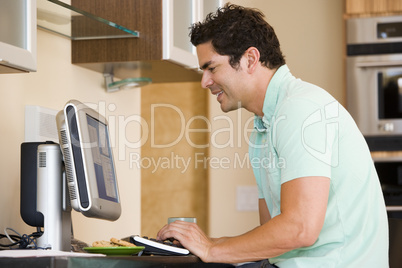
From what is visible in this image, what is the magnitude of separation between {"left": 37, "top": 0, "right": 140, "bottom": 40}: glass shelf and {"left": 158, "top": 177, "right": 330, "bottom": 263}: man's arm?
0.85 metres

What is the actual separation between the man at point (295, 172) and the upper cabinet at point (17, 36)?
49cm

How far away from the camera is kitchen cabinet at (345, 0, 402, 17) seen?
3.36 meters

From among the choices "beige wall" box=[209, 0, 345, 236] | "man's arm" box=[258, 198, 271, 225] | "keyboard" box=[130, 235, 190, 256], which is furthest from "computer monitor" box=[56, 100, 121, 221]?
"beige wall" box=[209, 0, 345, 236]

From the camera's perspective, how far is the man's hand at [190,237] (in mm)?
1593

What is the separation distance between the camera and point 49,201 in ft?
5.28

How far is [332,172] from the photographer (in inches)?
62.9

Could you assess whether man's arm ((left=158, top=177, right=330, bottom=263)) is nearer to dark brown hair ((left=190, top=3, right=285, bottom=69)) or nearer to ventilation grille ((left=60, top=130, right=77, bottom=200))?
ventilation grille ((left=60, top=130, right=77, bottom=200))

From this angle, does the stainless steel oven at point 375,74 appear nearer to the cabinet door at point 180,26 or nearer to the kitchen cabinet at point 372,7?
the kitchen cabinet at point 372,7

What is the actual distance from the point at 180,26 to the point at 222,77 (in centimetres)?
70

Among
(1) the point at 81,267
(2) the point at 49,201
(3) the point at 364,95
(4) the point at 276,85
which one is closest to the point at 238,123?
(3) the point at 364,95

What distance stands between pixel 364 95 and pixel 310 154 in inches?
78.6

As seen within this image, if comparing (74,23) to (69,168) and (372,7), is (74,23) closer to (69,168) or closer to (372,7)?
(69,168)

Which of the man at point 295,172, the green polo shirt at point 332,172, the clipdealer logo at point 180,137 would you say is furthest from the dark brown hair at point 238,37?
the clipdealer logo at point 180,137

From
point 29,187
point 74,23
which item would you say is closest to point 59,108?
A: point 74,23
